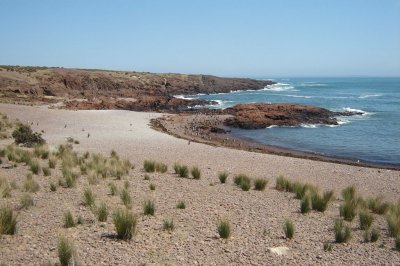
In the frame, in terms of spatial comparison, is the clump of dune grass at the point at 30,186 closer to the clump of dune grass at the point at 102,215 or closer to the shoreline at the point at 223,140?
the clump of dune grass at the point at 102,215

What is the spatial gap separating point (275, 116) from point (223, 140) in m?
12.7

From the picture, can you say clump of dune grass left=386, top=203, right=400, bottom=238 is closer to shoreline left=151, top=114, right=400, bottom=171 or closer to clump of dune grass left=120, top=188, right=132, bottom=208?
clump of dune grass left=120, top=188, right=132, bottom=208

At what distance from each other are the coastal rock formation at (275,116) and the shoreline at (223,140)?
1.92m

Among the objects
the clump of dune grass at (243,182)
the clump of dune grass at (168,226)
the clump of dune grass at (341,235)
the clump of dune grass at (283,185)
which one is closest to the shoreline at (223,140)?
the clump of dune grass at (283,185)

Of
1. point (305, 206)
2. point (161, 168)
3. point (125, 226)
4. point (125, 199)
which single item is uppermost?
point (125, 226)

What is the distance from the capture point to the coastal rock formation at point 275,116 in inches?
1492

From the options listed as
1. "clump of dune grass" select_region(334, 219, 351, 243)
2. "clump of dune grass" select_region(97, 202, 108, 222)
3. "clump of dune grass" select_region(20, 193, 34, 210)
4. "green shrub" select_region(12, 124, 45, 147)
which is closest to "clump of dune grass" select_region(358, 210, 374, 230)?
"clump of dune grass" select_region(334, 219, 351, 243)

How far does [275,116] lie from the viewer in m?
40.0

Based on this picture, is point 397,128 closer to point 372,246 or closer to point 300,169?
point 300,169

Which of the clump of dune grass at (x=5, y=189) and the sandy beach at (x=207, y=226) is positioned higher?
the clump of dune grass at (x=5, y=189)

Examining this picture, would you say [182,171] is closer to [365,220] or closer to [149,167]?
[149,167]

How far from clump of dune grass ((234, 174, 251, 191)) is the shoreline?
10153mm

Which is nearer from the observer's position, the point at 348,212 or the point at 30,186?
the point at 348,212

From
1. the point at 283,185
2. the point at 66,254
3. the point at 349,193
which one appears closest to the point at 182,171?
the point at 283,185
